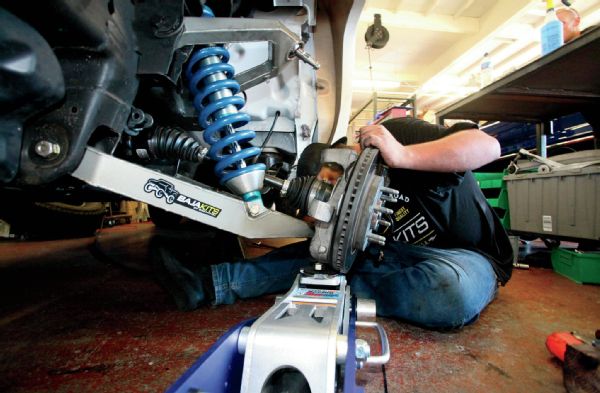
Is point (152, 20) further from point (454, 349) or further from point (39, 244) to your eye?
point (39, 244)

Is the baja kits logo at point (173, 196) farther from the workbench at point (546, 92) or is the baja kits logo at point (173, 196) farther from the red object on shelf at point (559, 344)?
the workbench at point (546, 92)

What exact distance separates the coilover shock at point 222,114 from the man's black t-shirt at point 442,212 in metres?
0.57

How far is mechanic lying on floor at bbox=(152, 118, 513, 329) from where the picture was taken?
0.86 m

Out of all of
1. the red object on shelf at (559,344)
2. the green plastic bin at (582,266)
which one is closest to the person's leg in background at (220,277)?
the red object on shelf at (559,344)

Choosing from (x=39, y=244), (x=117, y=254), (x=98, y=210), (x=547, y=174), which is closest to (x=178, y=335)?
(x=117, y=254)

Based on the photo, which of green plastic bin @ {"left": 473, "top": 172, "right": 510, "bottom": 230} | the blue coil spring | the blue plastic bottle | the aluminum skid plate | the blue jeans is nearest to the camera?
the aluminum skid plate

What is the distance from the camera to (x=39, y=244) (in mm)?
2580

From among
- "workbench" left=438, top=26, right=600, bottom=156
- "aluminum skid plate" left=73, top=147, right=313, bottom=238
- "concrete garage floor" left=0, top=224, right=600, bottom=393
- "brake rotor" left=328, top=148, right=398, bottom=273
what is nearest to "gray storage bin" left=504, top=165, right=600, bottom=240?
"concrete garage floor" left=0, top=224, right=600, bottom=393

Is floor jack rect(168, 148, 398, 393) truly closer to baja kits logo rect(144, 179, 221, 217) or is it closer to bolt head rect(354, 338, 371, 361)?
bolt head rect(354, 338, 371, 361)

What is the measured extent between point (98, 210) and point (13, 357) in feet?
9.10

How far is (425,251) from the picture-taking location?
1017 millimetres

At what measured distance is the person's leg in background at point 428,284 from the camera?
2.76 feet

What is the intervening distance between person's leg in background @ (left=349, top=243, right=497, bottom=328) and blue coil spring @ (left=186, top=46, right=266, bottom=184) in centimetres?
55

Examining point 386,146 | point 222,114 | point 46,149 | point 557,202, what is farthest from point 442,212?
point 46,149
